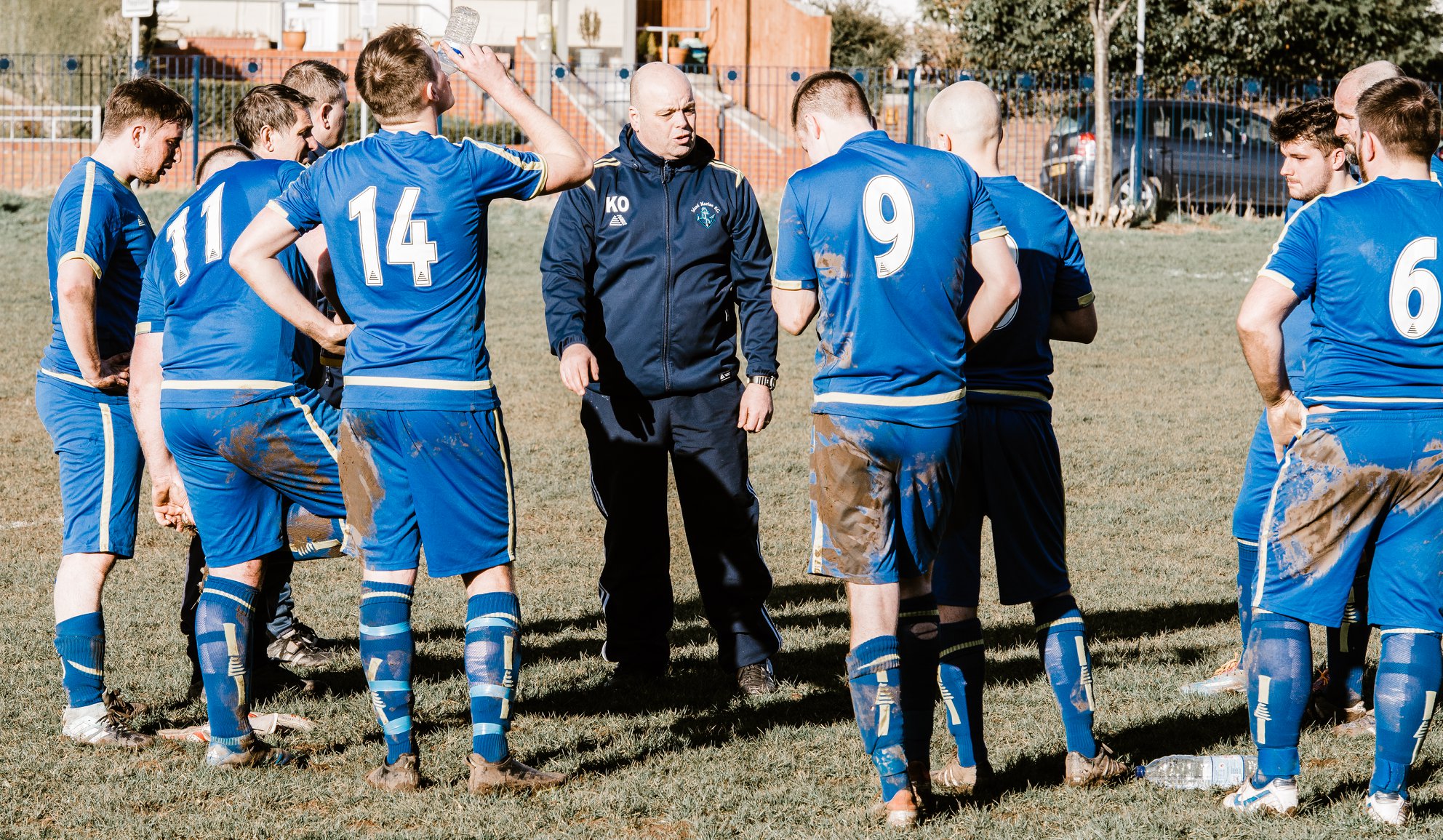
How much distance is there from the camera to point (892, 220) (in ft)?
12.8

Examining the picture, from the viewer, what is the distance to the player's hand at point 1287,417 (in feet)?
13.4

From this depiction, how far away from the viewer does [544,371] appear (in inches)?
477

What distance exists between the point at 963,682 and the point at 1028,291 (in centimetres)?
118

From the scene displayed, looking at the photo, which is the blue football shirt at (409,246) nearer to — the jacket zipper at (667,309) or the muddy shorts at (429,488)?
the muddy shorts at (429,488)

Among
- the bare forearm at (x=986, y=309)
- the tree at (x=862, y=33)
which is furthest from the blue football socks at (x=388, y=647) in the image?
the tree at (x=862, y=33)

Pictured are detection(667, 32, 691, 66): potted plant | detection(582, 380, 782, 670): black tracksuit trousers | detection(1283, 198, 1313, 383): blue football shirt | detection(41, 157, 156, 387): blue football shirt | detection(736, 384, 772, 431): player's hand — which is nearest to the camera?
detection(41, 157, 156, 387): blue football shirt

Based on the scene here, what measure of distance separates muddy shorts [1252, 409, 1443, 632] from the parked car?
59.7 feet

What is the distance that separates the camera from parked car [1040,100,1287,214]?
2159 cm

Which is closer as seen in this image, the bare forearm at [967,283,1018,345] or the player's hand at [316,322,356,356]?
the bare forearm at [967,283,1018,345]

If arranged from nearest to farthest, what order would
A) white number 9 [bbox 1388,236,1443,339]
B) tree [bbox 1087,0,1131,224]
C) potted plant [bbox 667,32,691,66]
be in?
1. white number 9 [bbox 1388,236,1443,339]
2. tree [bbox 1087,0,1131,224]
3. potted plant [bbox 667,32,691,66]

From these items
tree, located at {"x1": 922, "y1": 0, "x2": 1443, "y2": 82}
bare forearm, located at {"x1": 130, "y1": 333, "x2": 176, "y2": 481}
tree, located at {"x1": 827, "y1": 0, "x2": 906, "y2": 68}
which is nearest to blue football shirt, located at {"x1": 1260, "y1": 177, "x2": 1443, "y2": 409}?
bare forearm, located at {"x1": 130, "y1": 333, "x2": 176, "y2": 481}

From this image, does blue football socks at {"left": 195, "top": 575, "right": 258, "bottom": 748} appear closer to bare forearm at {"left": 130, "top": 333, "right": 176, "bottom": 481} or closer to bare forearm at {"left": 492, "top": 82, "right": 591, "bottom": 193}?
bare forearm at {"left": 130, "top": 333, "right": 176, "bottom": 481}

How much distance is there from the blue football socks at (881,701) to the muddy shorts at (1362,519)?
1.10 m

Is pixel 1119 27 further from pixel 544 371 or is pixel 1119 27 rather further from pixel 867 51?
pixel 544 371
